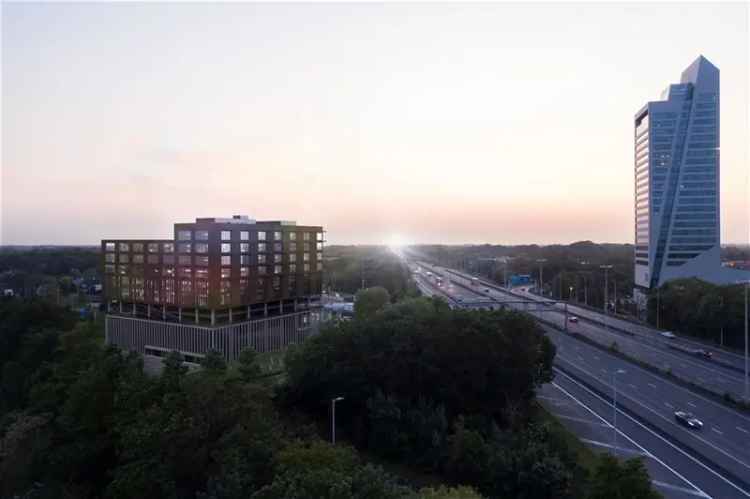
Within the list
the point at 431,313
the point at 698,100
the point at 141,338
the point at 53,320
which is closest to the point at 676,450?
A: the point at 431,313

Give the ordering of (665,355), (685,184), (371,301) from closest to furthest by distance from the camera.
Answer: (665,355) → (371,301) → (685,184)

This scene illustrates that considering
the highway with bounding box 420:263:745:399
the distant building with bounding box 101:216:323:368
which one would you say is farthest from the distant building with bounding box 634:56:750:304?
the distant building with bounding box 101:216:323:368

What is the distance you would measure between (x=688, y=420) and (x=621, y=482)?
15386 mm

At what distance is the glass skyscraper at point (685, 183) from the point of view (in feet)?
244

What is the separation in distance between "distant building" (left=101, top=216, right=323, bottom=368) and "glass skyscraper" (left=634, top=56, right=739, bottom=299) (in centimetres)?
5842

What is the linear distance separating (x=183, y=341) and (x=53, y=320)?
1501 cm

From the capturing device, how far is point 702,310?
164 feet

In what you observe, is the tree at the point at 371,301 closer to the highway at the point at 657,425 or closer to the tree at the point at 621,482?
the highway at the point at 657,425

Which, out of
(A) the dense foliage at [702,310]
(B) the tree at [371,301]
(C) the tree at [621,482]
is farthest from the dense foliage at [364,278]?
(C) the tree at [621,482]

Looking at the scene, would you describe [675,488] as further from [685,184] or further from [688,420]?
[685,184]

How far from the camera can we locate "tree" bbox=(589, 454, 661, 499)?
1573 cm

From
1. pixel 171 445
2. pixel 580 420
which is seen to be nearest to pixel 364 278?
pixel 580 420

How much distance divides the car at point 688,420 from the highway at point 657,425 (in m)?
0.37

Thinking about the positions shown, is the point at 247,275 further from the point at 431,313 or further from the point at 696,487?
the point at 696,487
